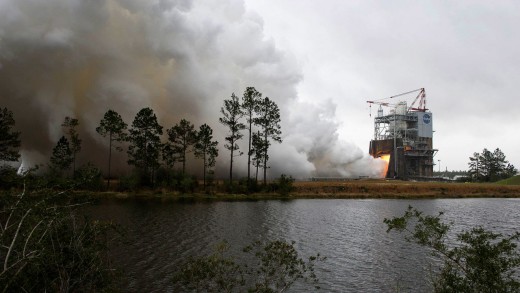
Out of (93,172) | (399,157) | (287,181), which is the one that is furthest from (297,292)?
(399,157)

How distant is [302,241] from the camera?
3506 cm

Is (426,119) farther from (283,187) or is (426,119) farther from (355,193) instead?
(283,187)

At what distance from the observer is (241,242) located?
113ft

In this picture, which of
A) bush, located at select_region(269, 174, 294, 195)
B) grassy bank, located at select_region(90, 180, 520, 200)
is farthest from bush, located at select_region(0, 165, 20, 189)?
bush, located at select_region(269, 174, 294, 195)

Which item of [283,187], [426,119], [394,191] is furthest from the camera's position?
[426,119]

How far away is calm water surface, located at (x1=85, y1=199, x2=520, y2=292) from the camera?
935 inches

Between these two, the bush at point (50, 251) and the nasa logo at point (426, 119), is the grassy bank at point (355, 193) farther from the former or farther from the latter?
the nasa logo at point (426, 119)

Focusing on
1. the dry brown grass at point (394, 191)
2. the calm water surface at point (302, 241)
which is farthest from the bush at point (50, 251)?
the dry brown grass at point (394, 191)

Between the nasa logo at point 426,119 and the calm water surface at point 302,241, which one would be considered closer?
the calm water surface at point 302,241

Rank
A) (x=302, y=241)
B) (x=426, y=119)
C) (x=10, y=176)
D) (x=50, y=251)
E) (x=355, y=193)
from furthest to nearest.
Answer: (x=426, y=119) < (x=355, y=193) < (x=302, y=241) < (x=10, y=176) < (x=50, y=251)

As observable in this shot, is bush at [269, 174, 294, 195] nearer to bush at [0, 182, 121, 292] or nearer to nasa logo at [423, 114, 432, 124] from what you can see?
bush at [0, 182, 121, 292]

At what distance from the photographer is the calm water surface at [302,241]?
935 inches

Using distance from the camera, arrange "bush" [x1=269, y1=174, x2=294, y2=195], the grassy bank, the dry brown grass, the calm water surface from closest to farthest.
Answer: the calm water surface
the grassy bank
"bush" [x1=269, y1=174, x2=294, y2=195]
the dry brown grass

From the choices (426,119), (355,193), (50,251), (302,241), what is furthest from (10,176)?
(426,119)
